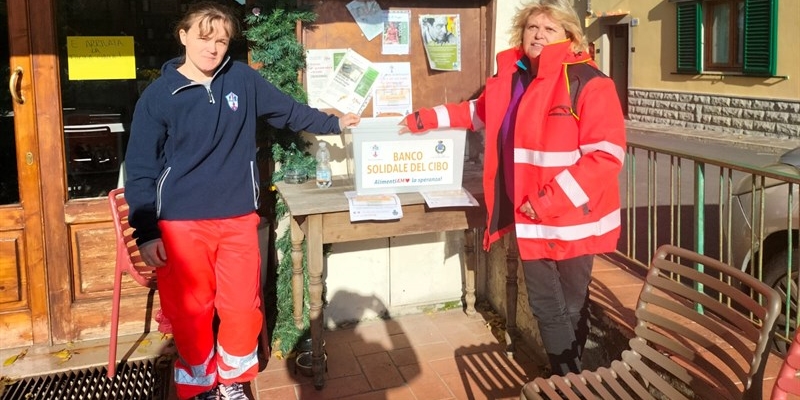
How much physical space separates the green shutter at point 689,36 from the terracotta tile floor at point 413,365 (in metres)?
12.7

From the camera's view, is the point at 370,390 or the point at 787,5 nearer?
the point at 370,390

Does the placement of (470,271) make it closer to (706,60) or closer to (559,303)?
(559,303)

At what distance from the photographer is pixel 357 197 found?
372 centimetres

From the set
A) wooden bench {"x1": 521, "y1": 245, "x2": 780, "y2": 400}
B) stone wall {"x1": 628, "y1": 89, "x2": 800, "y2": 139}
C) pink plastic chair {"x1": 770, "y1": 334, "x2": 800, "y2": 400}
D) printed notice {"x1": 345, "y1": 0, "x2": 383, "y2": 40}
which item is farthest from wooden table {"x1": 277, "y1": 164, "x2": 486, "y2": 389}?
stone wall {"x1": 628, "y1": 89, "x2": 800, "y2": 139}

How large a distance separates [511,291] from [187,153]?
2.11 meters

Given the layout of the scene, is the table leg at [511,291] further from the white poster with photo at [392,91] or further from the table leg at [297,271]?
the table leg at [297,271]

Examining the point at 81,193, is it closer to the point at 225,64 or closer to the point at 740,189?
the point at 225,64

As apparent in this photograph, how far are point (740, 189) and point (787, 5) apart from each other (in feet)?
35.1

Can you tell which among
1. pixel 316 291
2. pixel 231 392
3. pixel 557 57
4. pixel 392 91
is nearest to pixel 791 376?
pixel 557 57

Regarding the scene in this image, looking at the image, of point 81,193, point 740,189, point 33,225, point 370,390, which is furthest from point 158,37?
point 740,189

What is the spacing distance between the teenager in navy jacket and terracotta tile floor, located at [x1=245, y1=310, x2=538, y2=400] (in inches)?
19.9

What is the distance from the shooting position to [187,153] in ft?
10.4

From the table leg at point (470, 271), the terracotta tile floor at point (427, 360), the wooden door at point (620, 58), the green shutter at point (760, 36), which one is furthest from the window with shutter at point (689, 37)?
the table leg at point (470, 271)

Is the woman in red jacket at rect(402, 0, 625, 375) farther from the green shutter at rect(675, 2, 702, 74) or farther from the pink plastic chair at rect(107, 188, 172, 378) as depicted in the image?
the green shutter at rect(675, 2, 702, 74)
